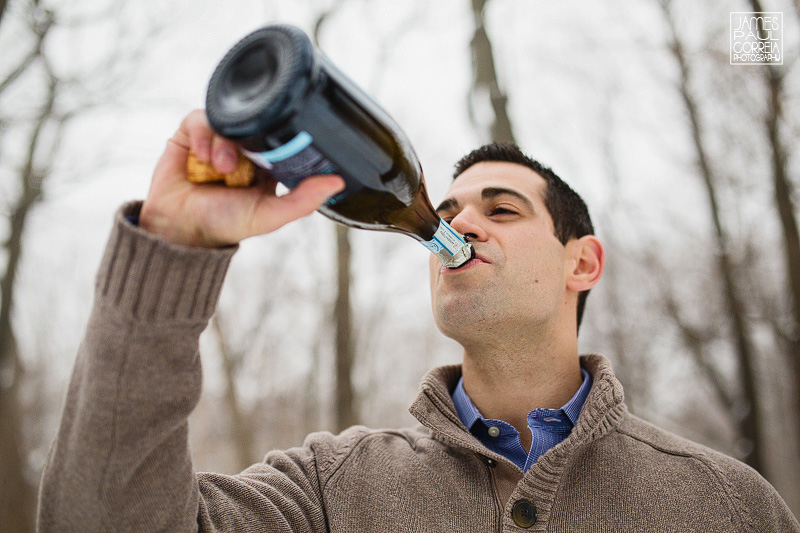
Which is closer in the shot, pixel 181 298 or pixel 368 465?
pixel 181 298

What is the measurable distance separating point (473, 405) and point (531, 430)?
26 cm

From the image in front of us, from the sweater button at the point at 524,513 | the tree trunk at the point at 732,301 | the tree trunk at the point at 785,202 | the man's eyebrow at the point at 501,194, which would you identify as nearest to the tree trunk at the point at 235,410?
the tree trunk at the point at 732,301

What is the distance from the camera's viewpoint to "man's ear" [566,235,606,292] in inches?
95.7

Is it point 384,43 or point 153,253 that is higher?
point 384,43

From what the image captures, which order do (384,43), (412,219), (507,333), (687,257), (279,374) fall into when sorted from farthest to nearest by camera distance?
(279,374) → (687,257) → (384,43) → (507,333) → (412,219)

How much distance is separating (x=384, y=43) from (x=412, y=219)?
334 inches

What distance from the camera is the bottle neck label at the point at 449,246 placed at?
1932mm

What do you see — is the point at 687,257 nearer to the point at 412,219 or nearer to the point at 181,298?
the point at 412,219

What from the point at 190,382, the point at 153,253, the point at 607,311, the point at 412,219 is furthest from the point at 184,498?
the point at 607,311

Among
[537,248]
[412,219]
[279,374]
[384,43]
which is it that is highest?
[384,43]

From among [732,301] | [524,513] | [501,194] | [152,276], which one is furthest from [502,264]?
[732,301]

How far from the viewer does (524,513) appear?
5.40 feet

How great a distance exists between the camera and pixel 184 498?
4.20ft

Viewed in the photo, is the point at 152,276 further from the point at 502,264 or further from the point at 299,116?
the point at 502,264
